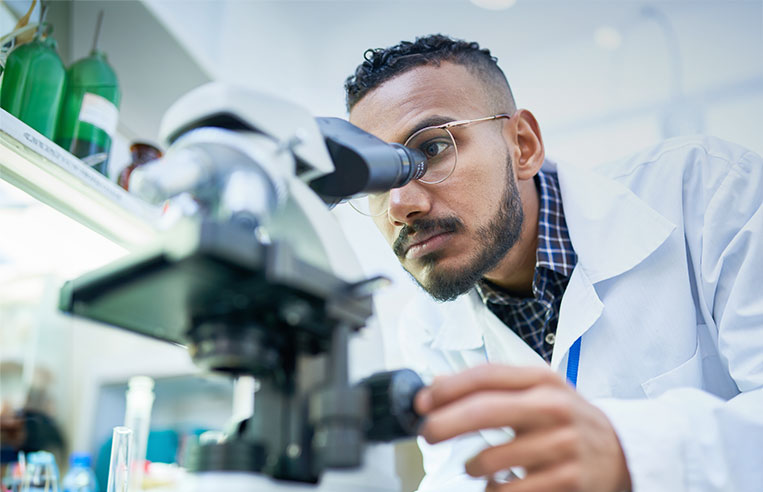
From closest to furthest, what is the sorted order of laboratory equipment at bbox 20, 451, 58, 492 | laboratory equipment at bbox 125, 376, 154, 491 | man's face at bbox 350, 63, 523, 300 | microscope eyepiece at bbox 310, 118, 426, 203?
microscope eyepiece at bbox 310, 118, 426, 203 < man's face at bbox 350, 63, 523, 300 < laboratory equipment at bbox 20, 451, 58, 492 < laboratory equipment at bbox 125, 376, 154, 491

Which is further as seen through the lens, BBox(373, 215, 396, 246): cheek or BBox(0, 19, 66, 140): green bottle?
BBox(373, 215, 396, 246): cheek

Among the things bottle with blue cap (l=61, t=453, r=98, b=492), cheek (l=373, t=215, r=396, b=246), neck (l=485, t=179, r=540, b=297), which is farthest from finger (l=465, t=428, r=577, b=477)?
bottle with blue cap (l=61, t=453, r=98, b=492)

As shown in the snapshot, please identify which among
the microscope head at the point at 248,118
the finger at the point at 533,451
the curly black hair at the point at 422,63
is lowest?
the finger at the point at 533,451

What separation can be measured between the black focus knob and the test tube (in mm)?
678

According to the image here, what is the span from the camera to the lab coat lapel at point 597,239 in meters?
1.29

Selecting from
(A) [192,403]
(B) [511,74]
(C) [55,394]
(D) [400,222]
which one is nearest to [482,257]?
(D) [400,222]

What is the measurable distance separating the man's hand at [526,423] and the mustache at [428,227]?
685mm

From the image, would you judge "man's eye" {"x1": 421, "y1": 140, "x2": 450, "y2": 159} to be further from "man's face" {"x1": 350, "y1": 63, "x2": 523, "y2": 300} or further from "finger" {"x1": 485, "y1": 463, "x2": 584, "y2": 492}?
"finger" {"x1": 485, "y1": 463, "x2": 584, "y2": 492}

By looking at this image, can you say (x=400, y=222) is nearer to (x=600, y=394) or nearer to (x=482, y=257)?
(x=482, y=257)

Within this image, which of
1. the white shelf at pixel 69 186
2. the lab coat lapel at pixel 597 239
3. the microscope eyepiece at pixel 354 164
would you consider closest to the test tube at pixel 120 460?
the white shelf at pixel 69 186

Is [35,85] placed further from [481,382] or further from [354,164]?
[481,382]

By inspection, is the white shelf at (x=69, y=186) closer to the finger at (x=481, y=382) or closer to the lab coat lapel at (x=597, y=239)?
the finger at (x=481, y=382)

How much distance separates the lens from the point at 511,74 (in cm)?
297

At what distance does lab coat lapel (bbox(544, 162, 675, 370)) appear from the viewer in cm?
129
